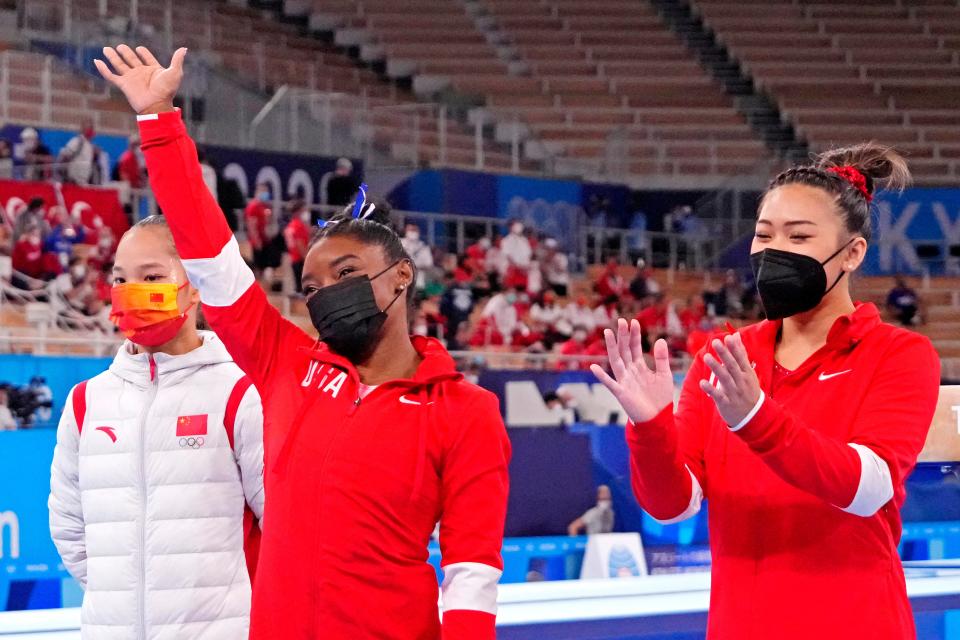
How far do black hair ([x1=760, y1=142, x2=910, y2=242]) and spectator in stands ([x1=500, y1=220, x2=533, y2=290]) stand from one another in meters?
12.8

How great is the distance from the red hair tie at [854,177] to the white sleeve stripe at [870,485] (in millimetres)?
553

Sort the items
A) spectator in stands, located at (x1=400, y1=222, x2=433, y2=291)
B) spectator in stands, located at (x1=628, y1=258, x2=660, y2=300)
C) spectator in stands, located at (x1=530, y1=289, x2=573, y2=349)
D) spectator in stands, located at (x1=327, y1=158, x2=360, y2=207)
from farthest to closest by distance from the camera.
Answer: spectator in stands, located at (x1=628, y1=258, x2=660, y2=300) < spectator in stands, located at (x1=327, y1=158, x2=360, y2=207) < spectator in stands, located at (x1=530, y1=289, x2=573, y2=349) < spectator in stands, located at (x1=400, y1=222, x2=433, y2=291)

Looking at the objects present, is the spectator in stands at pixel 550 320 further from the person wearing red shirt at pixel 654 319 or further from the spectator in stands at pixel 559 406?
the spectator in stands at pixel 559 406

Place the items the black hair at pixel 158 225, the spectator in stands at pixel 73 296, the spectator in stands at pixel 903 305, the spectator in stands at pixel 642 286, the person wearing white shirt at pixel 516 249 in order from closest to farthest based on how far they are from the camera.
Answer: the black hair at pixel 158 225 < the spectator in stands at pixel 73 296 < the person wearing white shirt at pixel 516 249 < the spectator in stands at pixel 642 286 < the spectator in stands at pixel 903 305

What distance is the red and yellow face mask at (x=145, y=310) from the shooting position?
9.63 ft

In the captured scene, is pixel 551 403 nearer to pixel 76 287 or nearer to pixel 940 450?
pixel 76 287

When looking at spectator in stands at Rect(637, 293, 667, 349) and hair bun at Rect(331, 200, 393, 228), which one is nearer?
hair bun at Rect(331, 200, 393, 228)

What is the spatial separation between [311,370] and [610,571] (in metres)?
5.71

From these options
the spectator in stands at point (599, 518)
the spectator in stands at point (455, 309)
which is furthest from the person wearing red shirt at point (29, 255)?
the spectator in stands at point (599, 518)

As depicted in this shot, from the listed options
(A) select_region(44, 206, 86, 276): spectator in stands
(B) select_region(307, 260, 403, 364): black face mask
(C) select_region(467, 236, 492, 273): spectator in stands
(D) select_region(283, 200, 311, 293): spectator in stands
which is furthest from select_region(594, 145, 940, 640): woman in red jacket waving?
(C) select_region(467, 236, 492, 273): spectator in stands

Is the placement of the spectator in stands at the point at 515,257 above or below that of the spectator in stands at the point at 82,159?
below

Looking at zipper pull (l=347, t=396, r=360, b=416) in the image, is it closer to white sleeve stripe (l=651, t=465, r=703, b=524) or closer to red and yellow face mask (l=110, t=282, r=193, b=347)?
white sleeve stripe (l=651, t=465, r=703, b=524)

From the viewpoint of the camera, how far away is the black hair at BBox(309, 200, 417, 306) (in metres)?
Answer: 2.60

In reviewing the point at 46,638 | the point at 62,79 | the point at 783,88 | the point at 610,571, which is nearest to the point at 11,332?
the point at 610,571
